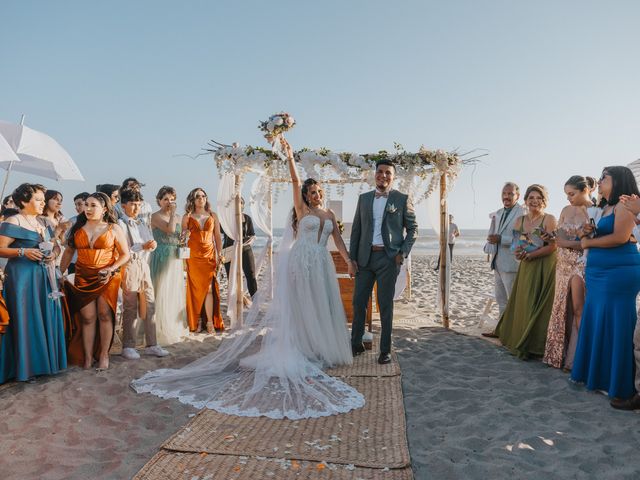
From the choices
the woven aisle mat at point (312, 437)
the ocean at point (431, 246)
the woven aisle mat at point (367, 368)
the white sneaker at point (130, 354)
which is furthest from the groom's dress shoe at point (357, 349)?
the ocean at point (431, 246)

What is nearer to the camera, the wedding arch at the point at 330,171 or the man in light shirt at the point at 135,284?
the man in light shirt at the point at 135,284

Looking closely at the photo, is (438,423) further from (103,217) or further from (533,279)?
(103,217)

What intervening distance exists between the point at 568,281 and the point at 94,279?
4.68 m

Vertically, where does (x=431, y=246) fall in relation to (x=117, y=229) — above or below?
below

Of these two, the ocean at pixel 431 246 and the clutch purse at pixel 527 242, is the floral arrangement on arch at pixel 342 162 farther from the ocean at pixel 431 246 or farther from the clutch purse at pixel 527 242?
the ocean at pixel 431 246

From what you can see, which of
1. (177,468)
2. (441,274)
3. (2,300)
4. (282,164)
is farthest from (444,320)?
(2,300)

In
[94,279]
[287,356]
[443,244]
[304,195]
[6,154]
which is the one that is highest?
[6,154]

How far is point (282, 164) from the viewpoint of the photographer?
6.22 meters

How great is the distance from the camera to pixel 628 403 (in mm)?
3416

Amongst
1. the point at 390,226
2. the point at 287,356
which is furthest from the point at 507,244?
the point at 287,356

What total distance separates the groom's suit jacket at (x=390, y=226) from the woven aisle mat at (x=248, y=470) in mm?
2461

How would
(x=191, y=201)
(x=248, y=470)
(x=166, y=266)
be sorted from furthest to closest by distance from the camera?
(x=191, y=201) < (x=166, y=266) < (x=248, y=470)

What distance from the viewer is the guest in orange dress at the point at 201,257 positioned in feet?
19.6

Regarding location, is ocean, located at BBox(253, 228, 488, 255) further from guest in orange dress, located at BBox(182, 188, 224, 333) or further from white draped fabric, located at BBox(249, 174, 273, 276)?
guest in orange dress, located at BBox(182, 188, 224, 333)
